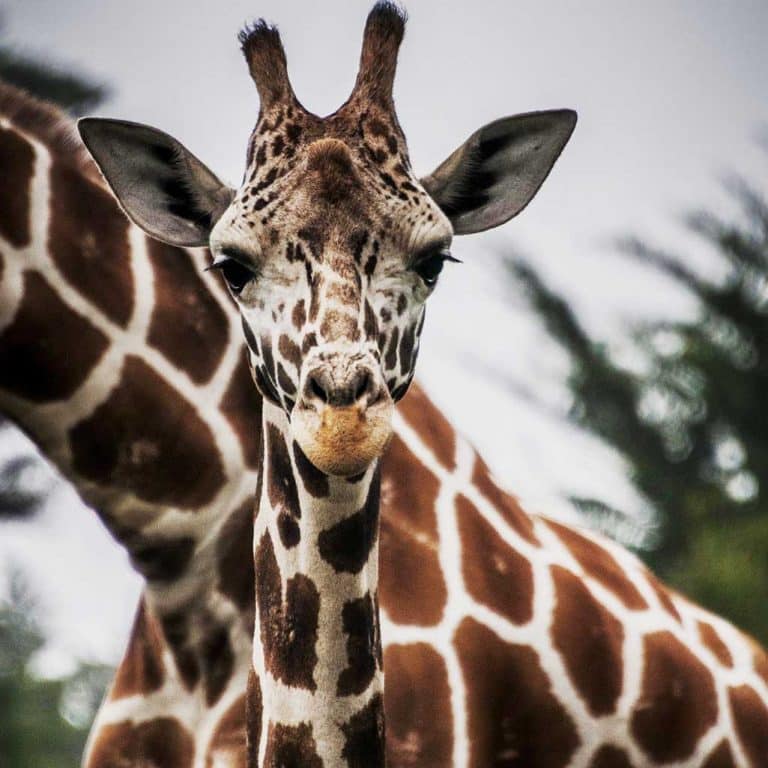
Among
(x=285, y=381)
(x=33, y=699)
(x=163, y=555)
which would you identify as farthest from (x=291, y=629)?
(x=33, y=699)

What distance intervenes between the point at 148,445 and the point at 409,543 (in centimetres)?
89

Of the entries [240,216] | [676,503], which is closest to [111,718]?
[240,216]

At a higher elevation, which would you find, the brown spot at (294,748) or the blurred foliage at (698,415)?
the brown spot at (294,748)

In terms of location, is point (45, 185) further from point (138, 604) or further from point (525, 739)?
point (525, 739)

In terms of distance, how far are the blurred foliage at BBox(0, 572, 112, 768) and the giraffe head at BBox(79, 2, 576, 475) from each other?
37.2 ft

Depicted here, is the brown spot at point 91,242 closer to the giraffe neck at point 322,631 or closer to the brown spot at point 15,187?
the brown spot at point 15,187

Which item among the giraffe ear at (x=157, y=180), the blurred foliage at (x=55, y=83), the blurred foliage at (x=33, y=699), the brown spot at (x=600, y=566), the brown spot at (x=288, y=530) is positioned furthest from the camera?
the blurred foliage at (x=33, y=699)

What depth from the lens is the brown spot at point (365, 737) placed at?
133 inches

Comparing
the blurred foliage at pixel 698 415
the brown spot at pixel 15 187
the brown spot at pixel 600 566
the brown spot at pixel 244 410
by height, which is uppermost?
the brown spot at pixel 15 187

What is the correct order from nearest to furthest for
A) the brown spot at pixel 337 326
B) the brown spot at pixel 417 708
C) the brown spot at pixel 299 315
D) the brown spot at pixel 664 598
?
the brown spot at pixel 337 326 < the brown spot at pixel 299 315 < the brown spot at pixel 417 708 < the brown spot at pixel 664 598

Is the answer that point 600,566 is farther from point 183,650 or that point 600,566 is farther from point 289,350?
point 289,350

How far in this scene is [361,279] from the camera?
11.0 ft

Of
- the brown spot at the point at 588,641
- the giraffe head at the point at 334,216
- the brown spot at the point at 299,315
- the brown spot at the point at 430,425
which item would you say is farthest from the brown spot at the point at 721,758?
the brown spot at the point at 299,315

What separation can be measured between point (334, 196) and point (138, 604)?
6.51 feet
